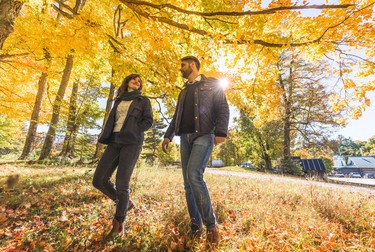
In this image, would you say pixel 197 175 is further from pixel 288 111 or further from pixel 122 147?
pixel 288 111

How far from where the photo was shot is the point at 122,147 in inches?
106

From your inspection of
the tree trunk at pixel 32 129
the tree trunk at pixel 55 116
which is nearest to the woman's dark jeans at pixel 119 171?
the tree trunk at pixel 55 116

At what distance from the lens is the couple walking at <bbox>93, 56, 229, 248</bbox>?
226cm

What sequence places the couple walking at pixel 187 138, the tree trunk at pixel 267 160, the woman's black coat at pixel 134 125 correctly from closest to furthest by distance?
the couple walking at pixel 187 138
the woman's black coat at pixel 134 125
the tree trunk at pixel 267 160

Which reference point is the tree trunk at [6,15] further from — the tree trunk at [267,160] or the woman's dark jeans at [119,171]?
the tree trunk at [267,160]

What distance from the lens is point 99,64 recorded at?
8719 mm

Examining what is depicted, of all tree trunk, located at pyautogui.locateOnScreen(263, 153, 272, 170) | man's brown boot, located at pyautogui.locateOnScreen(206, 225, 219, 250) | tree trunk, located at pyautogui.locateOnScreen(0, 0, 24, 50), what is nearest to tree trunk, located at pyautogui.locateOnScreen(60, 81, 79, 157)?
tree trunk, located at pyautogui.locateOnScreen(0, 0, 24, 50)

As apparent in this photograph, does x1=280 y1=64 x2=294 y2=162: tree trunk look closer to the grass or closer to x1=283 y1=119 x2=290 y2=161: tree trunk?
x1=283 y1=119 x2=290 y2=161: tree trunk

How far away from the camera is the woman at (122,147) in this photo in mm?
2537

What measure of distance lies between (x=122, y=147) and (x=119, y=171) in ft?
1.10

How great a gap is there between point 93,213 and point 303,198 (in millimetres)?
4460

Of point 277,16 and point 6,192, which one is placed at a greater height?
point 277,16

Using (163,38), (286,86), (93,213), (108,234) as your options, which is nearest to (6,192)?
(93,213)

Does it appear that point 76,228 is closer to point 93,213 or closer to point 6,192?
point 93,213
